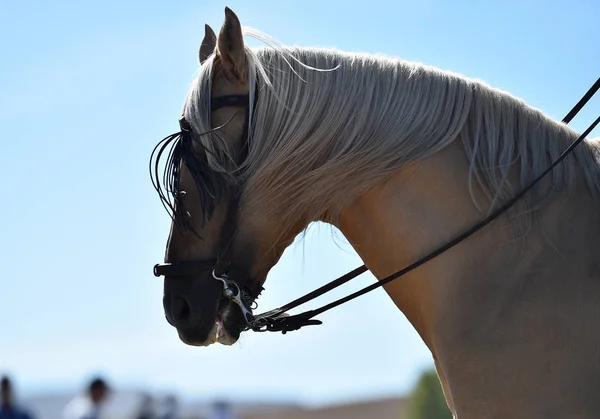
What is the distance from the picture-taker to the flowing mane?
4.02m

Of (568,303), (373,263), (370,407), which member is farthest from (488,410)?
(370,407)

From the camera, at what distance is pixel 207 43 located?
16.0 ft

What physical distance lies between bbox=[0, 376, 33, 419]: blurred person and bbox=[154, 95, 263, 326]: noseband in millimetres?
7400

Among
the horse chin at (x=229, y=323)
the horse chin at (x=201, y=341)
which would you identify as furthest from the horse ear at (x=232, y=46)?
the horse chin at (x=201, y=341)

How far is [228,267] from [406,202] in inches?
31.6

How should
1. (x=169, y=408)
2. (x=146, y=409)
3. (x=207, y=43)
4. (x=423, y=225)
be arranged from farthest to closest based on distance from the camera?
(x=169, y=408)
(x=146, y=409)
(x=207, y=43)
(x=423, y=225)

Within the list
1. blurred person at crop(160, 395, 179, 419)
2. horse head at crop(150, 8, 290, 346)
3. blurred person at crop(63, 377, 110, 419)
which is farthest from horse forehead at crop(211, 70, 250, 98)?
blurred person at crop(160, 395, 179, 419)

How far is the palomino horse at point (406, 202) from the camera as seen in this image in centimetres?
372

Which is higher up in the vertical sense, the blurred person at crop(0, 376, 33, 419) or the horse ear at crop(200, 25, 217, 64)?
the blurred person at crop(0, 376, 33, 419)

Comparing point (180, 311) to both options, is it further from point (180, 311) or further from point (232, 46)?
point (232, 46)

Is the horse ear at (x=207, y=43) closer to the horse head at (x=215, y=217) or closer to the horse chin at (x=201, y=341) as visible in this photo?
the horse head at (x=215, y=217)

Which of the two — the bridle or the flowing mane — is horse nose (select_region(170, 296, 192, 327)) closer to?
the bridle

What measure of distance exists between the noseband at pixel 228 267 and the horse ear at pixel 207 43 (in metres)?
0.64

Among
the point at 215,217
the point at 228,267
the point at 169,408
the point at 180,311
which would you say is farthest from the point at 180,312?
the point at 169,408
